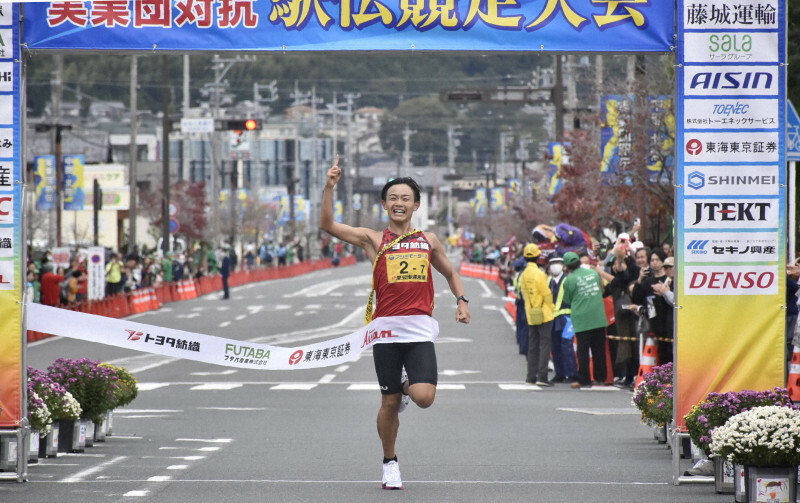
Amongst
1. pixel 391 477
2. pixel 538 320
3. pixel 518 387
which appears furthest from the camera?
pixel 538 320

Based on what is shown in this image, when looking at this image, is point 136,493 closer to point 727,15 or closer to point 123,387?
point 123,387

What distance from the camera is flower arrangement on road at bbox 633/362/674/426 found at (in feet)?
38.3

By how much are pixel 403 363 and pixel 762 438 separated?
2421 mm

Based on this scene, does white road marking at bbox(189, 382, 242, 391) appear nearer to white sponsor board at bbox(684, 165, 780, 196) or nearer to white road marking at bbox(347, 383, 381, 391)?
white road marking at bbox(347, 383, 381, 391)

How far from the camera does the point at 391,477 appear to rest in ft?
31.9

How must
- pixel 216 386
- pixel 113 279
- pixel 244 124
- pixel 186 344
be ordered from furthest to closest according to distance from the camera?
pixel 113 279 → pixel 244 124 → pixel 216 386 → pixel 186 344

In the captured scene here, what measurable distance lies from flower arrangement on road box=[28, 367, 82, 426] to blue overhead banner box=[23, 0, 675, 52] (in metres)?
2.79

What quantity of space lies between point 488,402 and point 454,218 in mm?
182164

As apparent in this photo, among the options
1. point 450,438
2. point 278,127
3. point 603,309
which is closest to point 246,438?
point 450,438

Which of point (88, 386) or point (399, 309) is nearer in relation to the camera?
point (399, 309)

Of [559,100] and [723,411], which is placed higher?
[559,100]

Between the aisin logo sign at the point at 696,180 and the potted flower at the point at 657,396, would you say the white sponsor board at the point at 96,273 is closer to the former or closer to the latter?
the potted flower at the point at 657,396

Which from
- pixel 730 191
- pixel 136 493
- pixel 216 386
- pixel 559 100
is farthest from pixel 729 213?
pixel 559 100

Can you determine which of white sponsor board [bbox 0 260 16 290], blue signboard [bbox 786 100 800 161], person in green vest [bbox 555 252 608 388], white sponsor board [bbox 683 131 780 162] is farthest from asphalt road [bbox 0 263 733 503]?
blue signboard [bbox 786 100 800 161]
